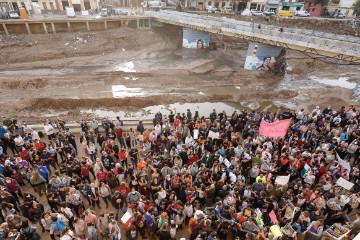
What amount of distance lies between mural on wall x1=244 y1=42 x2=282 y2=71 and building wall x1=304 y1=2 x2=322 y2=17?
130 feet

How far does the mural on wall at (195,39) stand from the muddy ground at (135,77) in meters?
1.23

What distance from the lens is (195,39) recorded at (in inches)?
1390

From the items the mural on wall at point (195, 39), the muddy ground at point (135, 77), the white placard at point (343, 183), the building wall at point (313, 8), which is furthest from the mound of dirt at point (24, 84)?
the building wall at point (313, 8)

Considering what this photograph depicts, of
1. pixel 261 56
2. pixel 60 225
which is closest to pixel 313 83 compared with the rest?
pixel 261 56

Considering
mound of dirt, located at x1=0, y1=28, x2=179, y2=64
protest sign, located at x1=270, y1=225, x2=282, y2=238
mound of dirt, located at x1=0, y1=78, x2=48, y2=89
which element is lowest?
mound of dirt, located at x1=0, y1=78, x2=48, y2=89

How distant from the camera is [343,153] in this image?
472 inches

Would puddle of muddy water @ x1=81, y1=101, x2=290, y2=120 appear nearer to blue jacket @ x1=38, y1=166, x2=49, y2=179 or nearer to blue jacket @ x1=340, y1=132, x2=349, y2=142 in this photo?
blue jacket @ x1=340, y1=132, x2=349, y2=142

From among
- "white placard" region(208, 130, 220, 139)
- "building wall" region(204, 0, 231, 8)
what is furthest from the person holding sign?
"building wall" region(204, 0, 231, 8)

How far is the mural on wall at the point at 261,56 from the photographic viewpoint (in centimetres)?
2847

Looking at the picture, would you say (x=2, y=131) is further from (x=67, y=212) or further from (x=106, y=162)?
(x=67, y=212)

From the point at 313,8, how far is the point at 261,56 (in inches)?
1661

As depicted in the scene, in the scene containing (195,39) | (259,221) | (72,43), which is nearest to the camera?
(259,221)

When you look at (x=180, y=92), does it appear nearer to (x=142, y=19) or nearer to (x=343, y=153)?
(x=343, y=153)

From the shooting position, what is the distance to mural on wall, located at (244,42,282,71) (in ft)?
93.4
